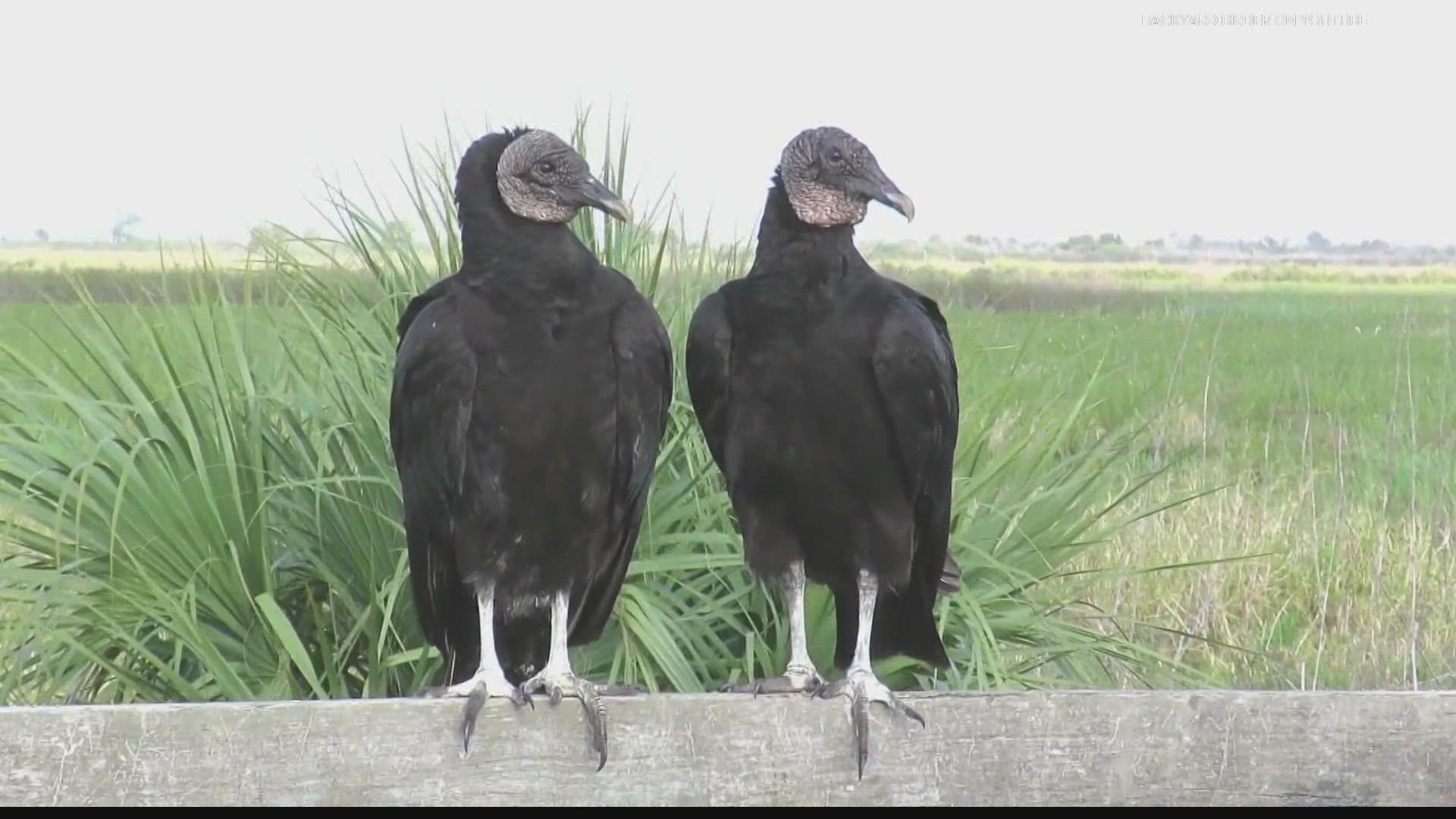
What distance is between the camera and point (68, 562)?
9.83 ft

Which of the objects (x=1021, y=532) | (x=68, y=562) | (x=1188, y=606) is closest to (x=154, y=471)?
(x=68, y=562)

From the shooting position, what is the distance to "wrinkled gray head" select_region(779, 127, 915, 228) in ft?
8.27

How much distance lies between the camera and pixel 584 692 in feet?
7.63

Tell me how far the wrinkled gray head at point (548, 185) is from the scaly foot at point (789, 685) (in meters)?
0.78

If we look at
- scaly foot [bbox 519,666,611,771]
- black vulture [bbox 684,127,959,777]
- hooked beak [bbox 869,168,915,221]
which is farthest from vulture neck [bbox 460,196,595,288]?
scaly foot [bbox 519,666,611,771]

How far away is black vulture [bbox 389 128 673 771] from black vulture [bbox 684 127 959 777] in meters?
0.14

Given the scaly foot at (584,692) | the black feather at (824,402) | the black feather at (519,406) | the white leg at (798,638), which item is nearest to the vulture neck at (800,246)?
the black feather at (824,402)

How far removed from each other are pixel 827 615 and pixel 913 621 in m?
0.30

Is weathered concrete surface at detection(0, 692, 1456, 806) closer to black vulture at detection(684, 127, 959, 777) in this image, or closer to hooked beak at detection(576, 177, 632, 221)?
black vulture at detection(684, 127, 959, 777)

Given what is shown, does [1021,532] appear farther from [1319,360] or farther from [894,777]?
[1319,360]

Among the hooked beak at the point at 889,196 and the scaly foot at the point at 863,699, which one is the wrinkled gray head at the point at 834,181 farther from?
the scaly foot at the point at 863,699

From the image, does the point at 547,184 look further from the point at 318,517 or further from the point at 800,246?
the point at 318,517

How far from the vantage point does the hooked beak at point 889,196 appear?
2.49 meters

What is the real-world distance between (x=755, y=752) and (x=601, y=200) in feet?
2.86
